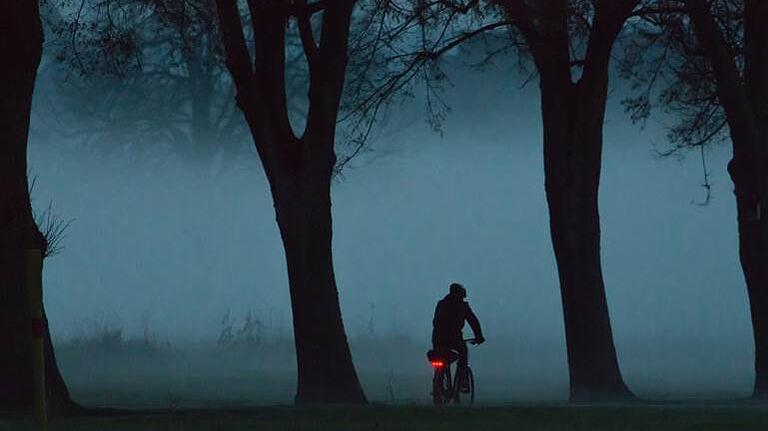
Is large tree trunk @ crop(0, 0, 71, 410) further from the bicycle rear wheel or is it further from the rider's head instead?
the rider's head

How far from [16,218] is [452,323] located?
26.7ft

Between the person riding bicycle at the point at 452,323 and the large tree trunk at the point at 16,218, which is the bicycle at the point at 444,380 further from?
the large tree trunk at the point at 16,218

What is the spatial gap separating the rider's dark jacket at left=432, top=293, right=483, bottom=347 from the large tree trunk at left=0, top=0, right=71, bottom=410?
288 inches

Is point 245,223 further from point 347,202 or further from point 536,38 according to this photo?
point 536,38

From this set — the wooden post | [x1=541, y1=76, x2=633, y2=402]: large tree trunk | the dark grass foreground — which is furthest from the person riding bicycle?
the wooden post

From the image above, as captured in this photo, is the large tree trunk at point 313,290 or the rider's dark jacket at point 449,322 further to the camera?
the rider's dark jacket at point 449,322

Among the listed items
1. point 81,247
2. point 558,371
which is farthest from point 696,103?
point 81,247

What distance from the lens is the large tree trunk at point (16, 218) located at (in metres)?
20.9

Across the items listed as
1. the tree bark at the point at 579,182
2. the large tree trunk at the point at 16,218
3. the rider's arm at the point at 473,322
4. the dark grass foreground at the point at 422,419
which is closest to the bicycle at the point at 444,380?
the rider's arm at the point at 473,322

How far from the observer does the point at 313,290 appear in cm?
2505

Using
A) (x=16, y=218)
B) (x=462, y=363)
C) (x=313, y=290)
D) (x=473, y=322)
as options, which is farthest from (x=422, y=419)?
(x=473, y=322)

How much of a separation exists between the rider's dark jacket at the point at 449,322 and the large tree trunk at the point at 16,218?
7303 mm

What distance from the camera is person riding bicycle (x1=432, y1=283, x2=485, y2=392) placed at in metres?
26.8

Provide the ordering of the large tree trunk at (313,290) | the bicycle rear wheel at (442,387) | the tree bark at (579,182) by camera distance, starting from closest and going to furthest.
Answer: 1. the large tree trunk at (313,290)
2. the bicycle rear wheel at (442,387)
3. the tree bark at (579,182)
